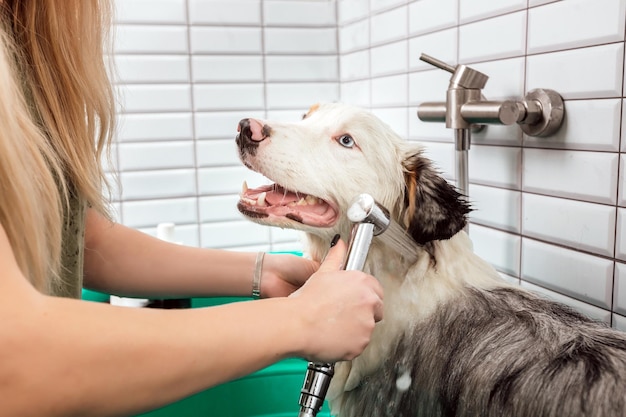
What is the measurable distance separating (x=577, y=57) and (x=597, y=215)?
0.24 m

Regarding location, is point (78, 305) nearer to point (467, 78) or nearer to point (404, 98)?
point (467, 78)

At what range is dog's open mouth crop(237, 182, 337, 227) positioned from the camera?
2.54 ft

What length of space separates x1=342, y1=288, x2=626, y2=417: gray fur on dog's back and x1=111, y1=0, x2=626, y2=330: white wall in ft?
0.76

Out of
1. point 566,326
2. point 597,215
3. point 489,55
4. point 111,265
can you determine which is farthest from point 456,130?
point 111,265

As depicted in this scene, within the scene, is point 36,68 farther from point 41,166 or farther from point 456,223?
point 456,223

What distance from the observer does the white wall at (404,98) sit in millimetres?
893

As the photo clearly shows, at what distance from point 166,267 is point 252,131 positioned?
316mm

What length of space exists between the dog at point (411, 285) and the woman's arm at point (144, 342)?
0.20m

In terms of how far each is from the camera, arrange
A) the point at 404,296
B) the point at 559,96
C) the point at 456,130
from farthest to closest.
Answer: the point at 456,130
the point at 559,96
the point at 404,296

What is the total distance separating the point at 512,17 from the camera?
103 cm

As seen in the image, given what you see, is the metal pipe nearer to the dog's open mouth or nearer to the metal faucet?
the metal faucet

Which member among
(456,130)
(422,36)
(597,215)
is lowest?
(597,215)

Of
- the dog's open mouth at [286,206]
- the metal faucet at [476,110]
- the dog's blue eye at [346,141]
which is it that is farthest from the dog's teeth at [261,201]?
the metal faucet at [476,110]

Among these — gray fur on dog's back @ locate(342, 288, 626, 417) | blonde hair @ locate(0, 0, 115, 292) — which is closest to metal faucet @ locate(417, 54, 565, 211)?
gray fur on dog's back @ locate(342, 288, 626, 417)
